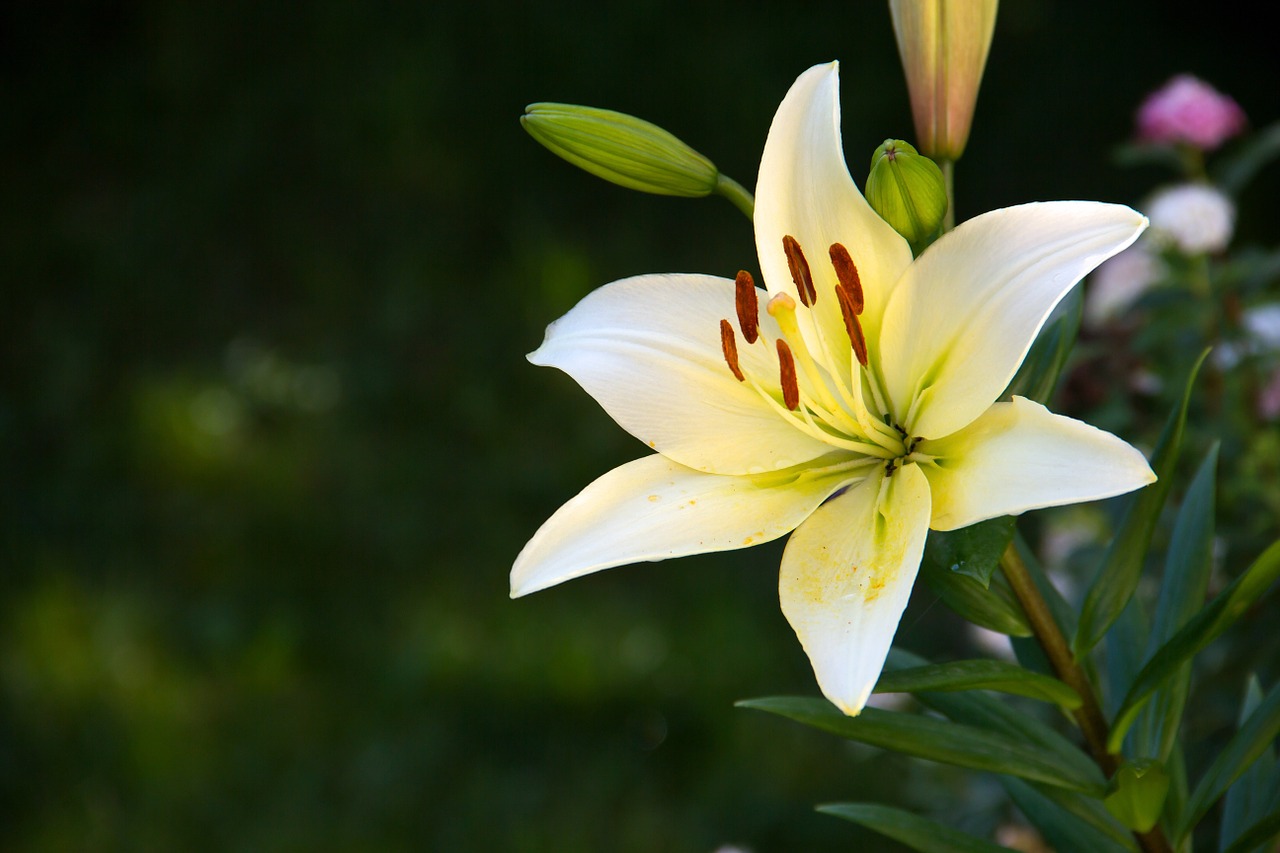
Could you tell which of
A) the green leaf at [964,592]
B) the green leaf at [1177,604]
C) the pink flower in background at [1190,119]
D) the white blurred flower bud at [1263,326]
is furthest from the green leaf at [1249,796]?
the pink flower in background at [1190,119]

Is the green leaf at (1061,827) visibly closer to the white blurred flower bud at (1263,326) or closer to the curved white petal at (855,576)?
the curved white petal at (855,576)

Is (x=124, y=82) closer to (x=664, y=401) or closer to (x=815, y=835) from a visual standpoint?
(x=815, y=835)

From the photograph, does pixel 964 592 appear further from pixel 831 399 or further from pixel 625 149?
pixel 625 149

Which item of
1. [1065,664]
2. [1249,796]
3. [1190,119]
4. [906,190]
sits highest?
[1190,119]

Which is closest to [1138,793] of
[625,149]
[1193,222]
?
[625,149]

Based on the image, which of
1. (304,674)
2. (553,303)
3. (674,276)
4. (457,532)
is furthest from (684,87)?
(674,276)

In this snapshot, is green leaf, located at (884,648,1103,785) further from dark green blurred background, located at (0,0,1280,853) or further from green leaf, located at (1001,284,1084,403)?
dark green blurred background, located at (0,0,1280,853)

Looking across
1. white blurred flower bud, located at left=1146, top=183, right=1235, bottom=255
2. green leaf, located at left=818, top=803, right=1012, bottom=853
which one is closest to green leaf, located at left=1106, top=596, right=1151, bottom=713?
green leaf, located at left=818, top=803, right=1012, bottom=853
